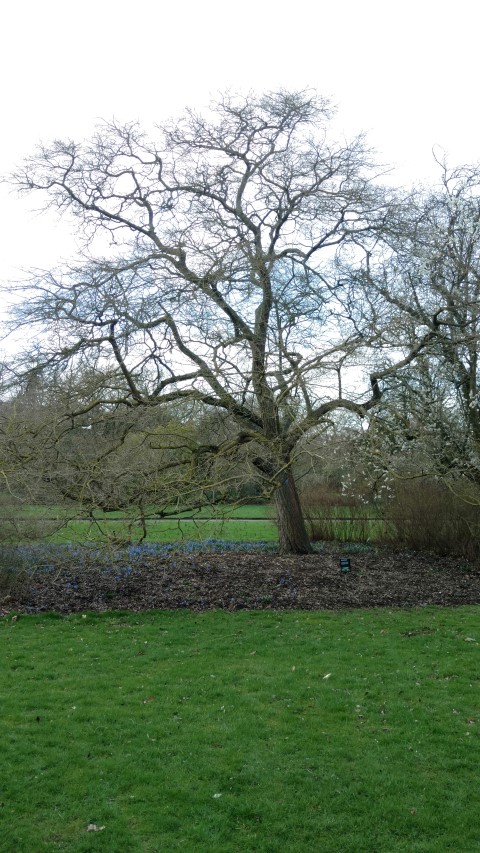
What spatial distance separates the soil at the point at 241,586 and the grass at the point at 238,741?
57.0 inches

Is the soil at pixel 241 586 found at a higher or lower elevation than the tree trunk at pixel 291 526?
lower

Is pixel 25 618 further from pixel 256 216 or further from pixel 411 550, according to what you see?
pixel 411 550

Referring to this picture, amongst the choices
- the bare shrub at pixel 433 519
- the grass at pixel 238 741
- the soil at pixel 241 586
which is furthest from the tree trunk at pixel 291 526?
the grass at pixel 238 741

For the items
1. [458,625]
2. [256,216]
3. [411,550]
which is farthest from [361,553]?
[256,216]

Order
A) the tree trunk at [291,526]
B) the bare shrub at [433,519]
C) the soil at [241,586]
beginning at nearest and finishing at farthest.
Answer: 1. the soil at [241,586]
2. the tree trunk at [291,526]
3. the bare shrub at [433,519]

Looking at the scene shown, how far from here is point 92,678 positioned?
21.7 feet

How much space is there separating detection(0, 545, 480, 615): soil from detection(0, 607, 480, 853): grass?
1447mm

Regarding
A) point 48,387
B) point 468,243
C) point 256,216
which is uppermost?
point 256,216

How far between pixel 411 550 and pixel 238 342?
9.08m

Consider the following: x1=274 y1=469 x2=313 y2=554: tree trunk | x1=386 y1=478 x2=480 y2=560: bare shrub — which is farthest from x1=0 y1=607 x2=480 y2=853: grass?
x1=386 y1=478 x2=480 y2=560: bare shrub

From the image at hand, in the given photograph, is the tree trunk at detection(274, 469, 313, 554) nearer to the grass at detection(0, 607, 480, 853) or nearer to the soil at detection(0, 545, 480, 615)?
the soil at detection(0, 545, 480, 615)

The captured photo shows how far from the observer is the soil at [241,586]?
9898mm

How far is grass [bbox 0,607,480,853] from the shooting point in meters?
4.09

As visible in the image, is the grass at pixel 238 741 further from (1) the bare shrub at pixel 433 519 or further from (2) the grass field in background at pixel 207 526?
(1) the bare shrub at pixel 433 519
